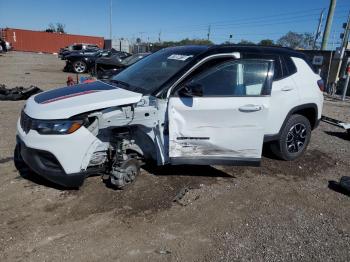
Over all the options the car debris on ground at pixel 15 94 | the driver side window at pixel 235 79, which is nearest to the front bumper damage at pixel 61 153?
the driver side window at pixel 235 79

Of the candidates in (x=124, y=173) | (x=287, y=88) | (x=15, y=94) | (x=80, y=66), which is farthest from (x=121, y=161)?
(x=80, y=66)

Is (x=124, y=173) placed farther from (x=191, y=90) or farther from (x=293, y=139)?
(x=293, y=139)

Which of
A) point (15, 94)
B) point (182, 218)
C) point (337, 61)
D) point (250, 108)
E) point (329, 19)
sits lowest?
point (182, 218)

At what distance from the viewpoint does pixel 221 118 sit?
3902 millimetres

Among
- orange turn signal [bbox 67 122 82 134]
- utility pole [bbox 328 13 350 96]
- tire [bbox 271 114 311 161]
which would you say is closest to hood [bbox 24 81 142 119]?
orange turn signal [bbox 67 122 82 134]

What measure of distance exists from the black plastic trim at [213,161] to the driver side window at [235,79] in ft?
2.57

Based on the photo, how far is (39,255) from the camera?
9.27ft

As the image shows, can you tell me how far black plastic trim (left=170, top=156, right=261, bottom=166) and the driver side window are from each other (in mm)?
784

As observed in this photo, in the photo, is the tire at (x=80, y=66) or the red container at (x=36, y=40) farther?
the red container at (x=36, y=40)

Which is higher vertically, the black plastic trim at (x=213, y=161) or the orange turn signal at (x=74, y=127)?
the orange turn signal at (x=74, y=127)

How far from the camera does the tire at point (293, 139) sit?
5039 millimetres

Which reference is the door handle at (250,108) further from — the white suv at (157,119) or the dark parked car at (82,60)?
the dark parked car at (82,60)

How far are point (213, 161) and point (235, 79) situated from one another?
1.07 metres

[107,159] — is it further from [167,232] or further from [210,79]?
[210,79]
